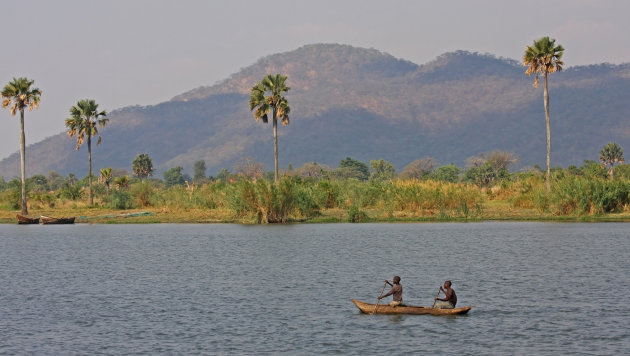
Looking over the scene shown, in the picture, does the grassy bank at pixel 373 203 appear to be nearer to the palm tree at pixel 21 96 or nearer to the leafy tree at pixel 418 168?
the palm tree at pixel 21 96

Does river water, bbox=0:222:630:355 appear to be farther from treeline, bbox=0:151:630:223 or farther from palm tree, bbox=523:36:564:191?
palm tree, bbox=523:36:564:191

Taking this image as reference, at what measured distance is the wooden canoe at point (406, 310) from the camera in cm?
2378

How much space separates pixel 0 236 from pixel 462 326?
42815 mm

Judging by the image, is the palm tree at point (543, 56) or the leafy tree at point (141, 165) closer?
the palm tree at point (543, 56)

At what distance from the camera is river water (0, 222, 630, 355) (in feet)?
69.7

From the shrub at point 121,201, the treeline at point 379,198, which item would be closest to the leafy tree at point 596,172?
the treeline at point 379,198

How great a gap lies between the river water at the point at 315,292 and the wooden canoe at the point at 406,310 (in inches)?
8.1

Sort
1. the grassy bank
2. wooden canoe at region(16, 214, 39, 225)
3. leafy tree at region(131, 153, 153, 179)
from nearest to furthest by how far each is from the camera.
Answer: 1. the grassy bank
2. wooden canoe at region(16, 214, 39, 225)
3. leafy tree at region(131, 153, 153, 179)

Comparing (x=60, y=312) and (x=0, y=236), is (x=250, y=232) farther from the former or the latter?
(x=60, y=312)

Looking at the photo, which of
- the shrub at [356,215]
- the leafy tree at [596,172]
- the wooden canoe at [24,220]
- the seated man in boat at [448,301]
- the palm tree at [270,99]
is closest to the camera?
the seated man in boat at [448,301]

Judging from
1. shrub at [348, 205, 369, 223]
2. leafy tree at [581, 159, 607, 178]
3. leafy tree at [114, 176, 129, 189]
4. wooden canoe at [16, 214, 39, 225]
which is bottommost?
shrub at [348, 205, 369, 223]

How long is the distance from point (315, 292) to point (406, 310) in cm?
525

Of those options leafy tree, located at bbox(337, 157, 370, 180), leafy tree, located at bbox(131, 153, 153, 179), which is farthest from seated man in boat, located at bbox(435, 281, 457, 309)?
leafy tree, located at bbox(337, 157, 370, 180)

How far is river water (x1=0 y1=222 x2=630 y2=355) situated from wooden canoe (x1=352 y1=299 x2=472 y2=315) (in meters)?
0.21
